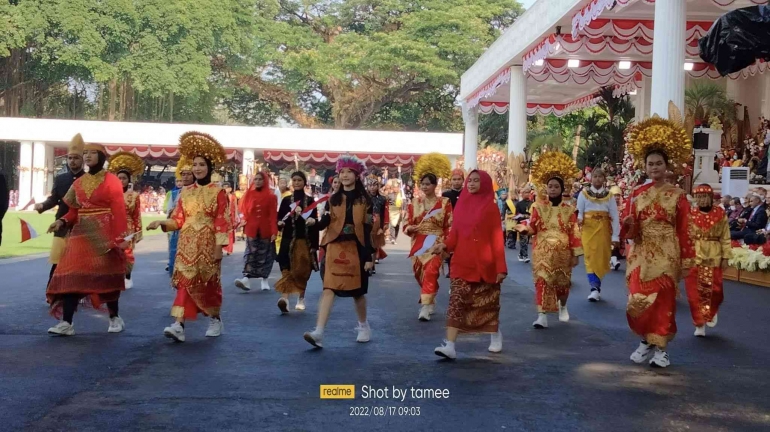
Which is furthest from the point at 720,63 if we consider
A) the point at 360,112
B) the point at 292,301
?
the point at 360,112

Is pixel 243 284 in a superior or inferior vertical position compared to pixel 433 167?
inferior

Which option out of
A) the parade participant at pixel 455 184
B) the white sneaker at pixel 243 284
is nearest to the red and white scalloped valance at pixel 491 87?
the parade participant at pixel 455 184

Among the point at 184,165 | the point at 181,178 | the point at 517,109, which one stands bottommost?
the point at 181,178

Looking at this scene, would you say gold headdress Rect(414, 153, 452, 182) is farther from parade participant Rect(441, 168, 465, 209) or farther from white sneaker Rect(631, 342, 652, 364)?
white sneaker Rect(631, 342, 652, 364)

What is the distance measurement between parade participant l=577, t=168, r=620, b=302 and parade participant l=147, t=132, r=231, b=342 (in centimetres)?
542

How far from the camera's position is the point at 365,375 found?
638cm

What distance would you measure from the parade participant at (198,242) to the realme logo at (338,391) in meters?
2.28

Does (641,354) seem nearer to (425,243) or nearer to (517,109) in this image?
(425,243)

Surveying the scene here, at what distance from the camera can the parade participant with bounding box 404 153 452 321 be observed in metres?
9.62

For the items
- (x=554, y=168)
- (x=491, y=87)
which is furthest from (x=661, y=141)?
(x=491, y=87)

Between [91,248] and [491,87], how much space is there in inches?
917

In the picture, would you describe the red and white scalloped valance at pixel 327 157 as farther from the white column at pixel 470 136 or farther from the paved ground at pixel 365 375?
the paved ground at pixel 365 375

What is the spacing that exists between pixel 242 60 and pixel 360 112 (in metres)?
8.02

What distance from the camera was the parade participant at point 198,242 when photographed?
25.5 ft
